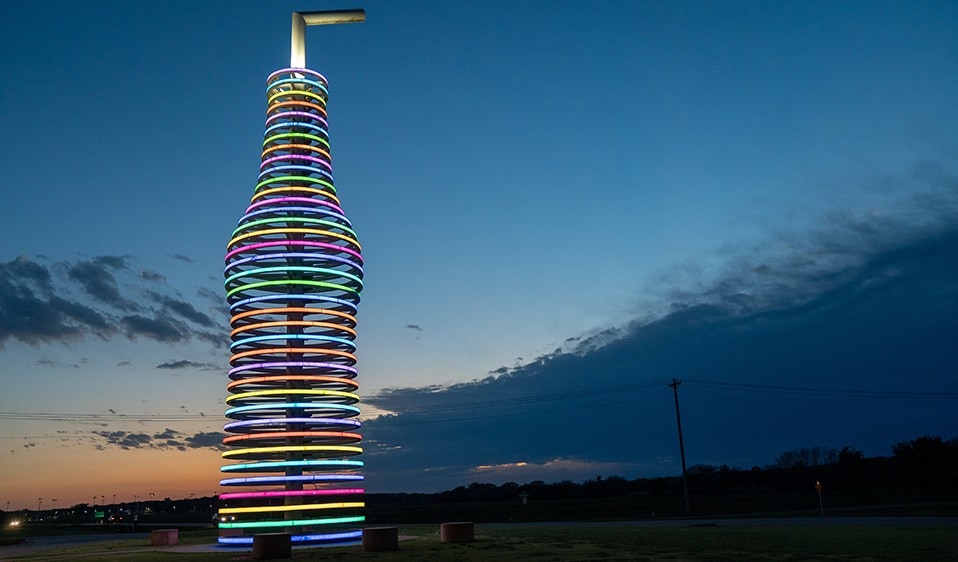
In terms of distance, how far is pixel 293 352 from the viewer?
3994cm

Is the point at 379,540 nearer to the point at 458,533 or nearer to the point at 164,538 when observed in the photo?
the point at 458,533

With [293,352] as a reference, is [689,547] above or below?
below

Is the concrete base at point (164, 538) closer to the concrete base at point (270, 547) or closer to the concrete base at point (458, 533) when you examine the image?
the concrete base at point (270, 547)

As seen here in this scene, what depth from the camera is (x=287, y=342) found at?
40.4m

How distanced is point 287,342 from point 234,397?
3.85m

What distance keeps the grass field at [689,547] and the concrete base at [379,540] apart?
607mm

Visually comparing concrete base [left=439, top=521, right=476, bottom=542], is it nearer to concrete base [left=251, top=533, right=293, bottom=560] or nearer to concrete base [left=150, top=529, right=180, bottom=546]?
concrete base [left=251, top=533, right=293, bottom=560]

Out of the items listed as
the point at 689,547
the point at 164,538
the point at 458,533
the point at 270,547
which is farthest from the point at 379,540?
the point at 164,538

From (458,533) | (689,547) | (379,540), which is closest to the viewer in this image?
(689,547)

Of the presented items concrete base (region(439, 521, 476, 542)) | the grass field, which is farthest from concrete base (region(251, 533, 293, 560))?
concrete base (region(439, 521, 476, 542))

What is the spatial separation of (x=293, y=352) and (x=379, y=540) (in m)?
11.5

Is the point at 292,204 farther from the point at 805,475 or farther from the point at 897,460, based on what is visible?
the point at 805,475

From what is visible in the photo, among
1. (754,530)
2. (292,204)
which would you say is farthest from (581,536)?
(292,204)

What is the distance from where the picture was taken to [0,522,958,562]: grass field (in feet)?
84.2
